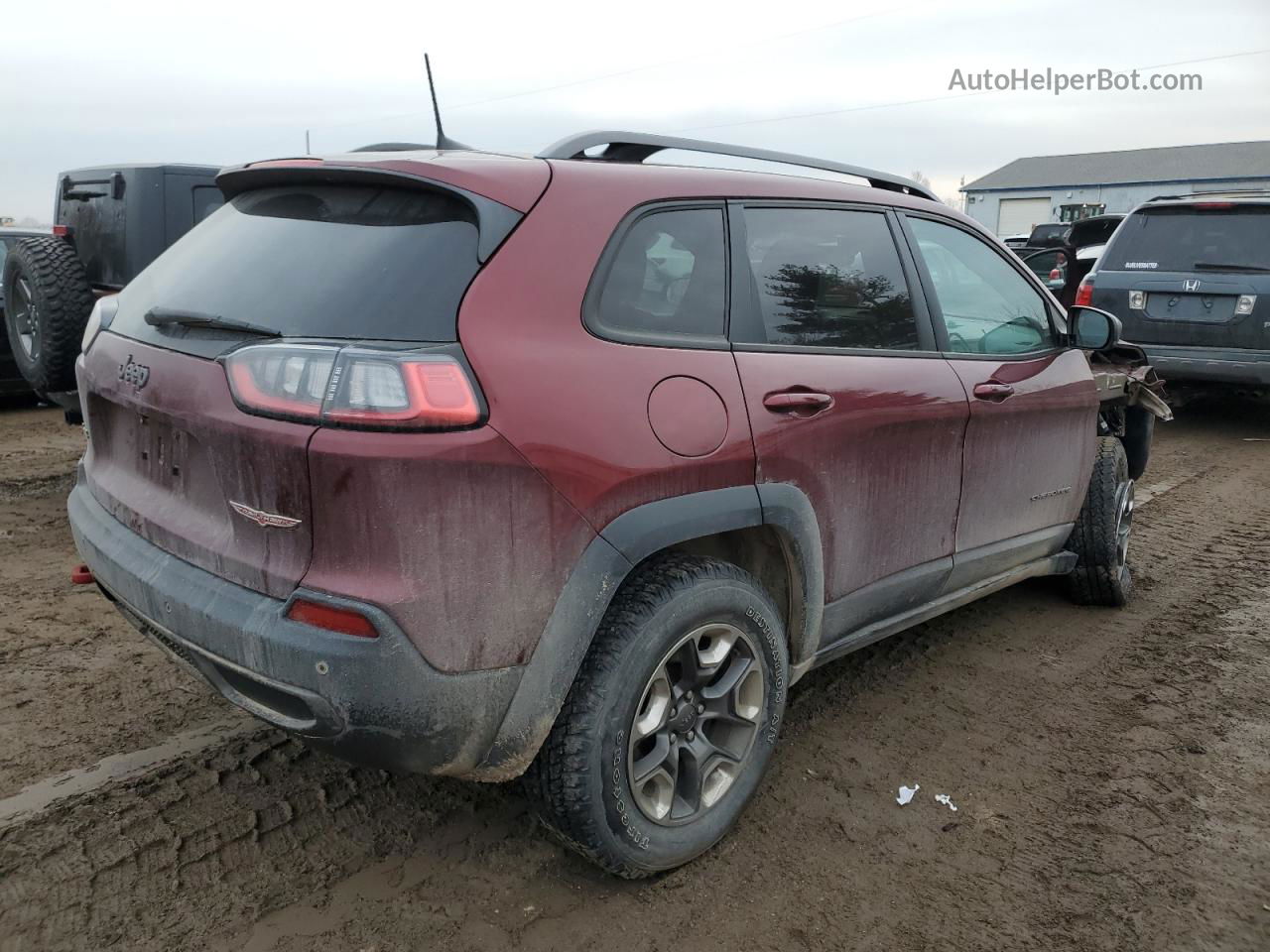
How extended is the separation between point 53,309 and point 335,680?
4.31m

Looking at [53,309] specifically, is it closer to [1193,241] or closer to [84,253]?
[84,253]

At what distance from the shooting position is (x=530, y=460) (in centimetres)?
209

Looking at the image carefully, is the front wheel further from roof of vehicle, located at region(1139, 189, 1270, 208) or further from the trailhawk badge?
roof of vehicle, located at region(1139, 189, 1270, 208)

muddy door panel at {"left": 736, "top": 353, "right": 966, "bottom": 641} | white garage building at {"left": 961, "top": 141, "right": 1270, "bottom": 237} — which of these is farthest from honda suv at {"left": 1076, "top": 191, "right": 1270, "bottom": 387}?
white garage building at {"left": 961, "top": 141, "right": 1270, "bottom": 237}

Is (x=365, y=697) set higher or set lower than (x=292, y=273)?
lower

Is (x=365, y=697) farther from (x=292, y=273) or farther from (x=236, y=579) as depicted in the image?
(x=292, y=273)

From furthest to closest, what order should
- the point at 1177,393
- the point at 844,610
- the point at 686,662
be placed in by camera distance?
1. the point at 1177,393
2. the point at 844,610
3. the point at 686,662

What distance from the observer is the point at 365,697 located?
2.03 meters

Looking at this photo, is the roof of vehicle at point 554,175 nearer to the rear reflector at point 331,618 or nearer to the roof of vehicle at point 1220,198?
the rear reflector at point 331,618

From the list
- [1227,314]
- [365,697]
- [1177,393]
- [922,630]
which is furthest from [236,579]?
[1177,393]

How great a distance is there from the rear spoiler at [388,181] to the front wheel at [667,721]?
0.86 meters

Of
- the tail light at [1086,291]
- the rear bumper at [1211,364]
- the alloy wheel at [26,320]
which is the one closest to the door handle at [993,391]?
the alloy wheel at [26,320]

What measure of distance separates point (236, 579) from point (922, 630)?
9.73 feet

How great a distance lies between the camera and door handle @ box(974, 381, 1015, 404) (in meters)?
3.36
